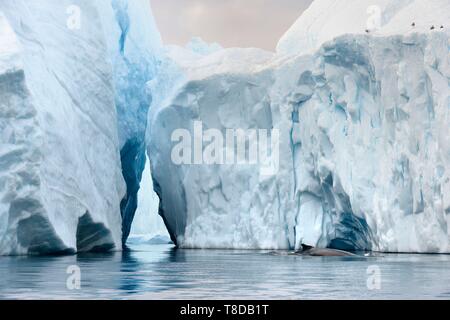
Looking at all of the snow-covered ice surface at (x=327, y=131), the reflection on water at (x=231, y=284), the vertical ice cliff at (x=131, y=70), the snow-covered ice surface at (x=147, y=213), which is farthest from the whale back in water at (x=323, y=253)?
the snow-covered ice surface at (x=147, y=213)

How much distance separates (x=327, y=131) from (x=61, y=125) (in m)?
8.84

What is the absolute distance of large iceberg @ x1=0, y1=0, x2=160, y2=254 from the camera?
19.8 meters

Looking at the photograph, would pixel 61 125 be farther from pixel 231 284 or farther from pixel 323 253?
pixel 231 284

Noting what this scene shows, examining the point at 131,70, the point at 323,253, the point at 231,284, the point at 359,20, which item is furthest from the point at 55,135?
the point at 231,284

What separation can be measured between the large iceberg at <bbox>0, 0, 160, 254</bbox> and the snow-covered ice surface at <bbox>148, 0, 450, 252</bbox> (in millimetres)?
3523

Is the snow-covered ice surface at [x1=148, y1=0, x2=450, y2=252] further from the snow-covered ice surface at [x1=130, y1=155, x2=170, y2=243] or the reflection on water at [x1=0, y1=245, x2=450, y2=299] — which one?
the snow-covered ice surface at [x1=130, y1=155, x2=170, y2=243]

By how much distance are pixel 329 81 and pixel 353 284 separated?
16.0 meters

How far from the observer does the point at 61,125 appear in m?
23.1

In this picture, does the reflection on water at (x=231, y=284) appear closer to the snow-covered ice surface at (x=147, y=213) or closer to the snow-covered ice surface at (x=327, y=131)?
the snow-covered ice surface at (x=327, y=131)

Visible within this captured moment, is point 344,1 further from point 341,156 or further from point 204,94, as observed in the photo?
point 341,156

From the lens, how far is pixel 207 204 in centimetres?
2989

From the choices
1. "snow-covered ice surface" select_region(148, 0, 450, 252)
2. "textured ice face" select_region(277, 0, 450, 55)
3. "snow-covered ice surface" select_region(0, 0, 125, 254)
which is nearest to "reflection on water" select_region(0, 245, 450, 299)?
"snow-covered ice surface" select_region(0, 0, 125, 254)
